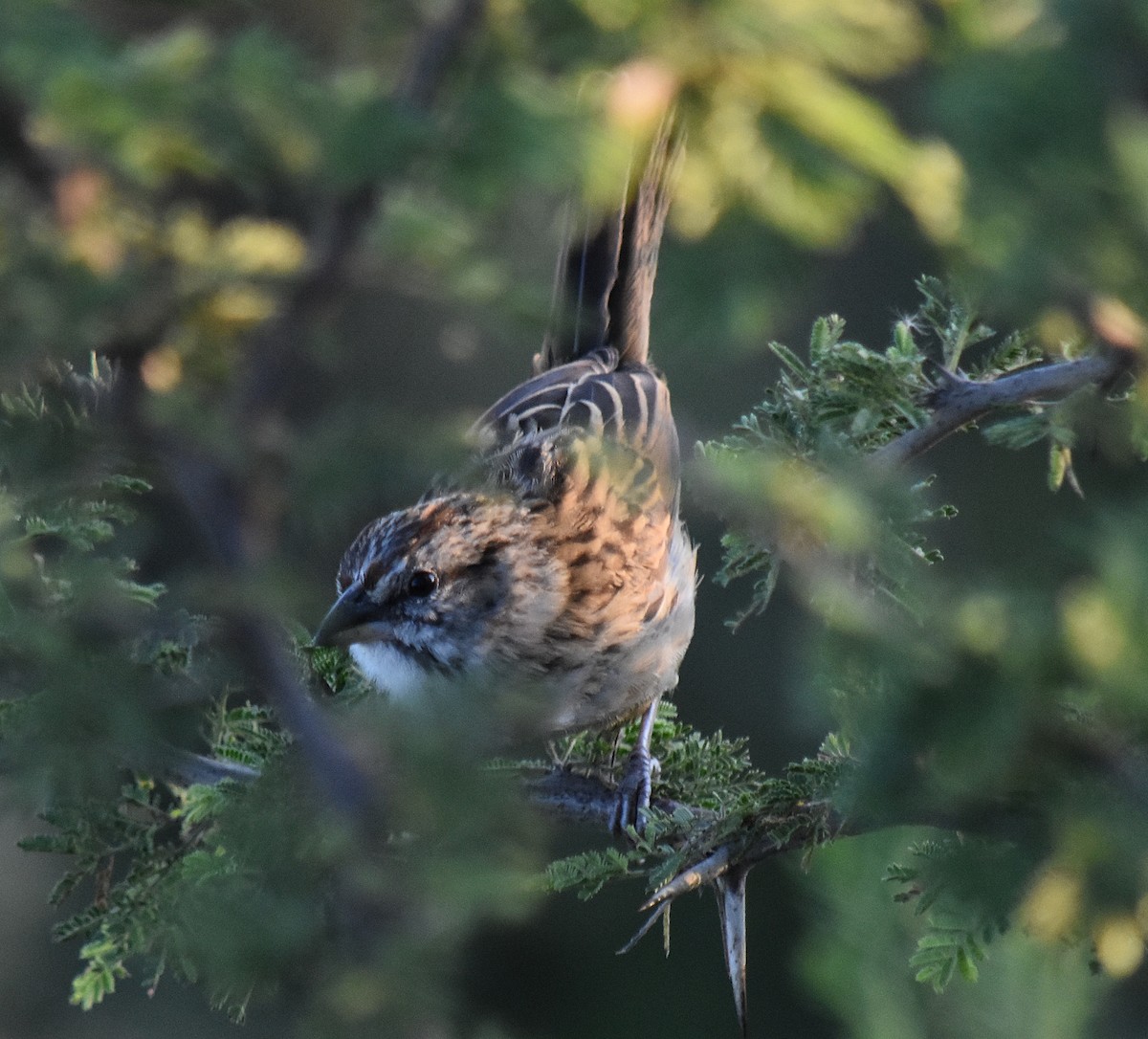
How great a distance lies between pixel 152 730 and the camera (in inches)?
54.7

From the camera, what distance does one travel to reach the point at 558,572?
15.3 ft

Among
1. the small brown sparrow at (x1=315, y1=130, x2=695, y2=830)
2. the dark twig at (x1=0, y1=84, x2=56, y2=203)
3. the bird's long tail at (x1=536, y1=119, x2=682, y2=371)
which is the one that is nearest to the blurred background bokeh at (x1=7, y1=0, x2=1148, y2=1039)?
the dark twig at (x1=0, y1=84, x2=56, y2=203)

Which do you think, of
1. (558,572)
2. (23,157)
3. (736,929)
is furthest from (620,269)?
(23,157)

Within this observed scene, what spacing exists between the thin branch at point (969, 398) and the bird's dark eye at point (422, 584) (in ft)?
4.96

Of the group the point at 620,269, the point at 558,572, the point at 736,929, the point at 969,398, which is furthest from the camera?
the point at 558,572

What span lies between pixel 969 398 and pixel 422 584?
5.79 ft

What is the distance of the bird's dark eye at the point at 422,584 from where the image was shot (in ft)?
14.1

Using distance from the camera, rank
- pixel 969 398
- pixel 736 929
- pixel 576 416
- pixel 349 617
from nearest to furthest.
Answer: pixel 736 929 < pixel 969 398 < pixel 349 617 < pixel 576 416

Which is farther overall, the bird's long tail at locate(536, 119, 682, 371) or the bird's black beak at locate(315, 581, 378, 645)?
the bird's long tail at locate(536, 119, 682, 371)

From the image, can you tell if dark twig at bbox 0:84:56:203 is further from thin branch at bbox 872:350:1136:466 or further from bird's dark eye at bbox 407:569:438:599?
bird's dark eye at bbox 407:569:438:599

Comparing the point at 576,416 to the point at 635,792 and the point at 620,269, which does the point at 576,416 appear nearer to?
the point at 620,269

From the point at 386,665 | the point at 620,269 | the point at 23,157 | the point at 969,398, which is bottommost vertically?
the point at 386,665

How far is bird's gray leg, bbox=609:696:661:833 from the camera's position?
3.40m

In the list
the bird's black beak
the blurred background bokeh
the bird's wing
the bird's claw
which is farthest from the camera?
the bird's wing
